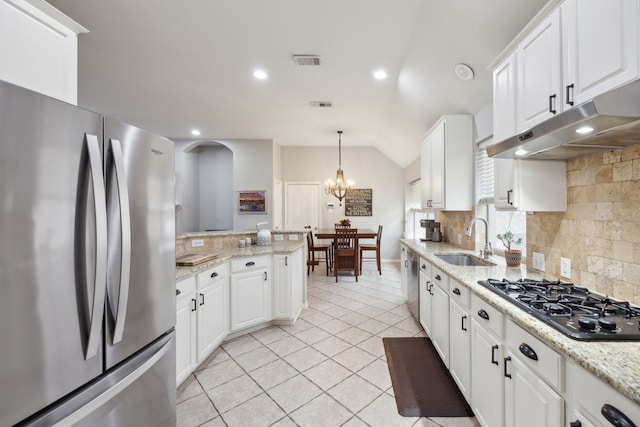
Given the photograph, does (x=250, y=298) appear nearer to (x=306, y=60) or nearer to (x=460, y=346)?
(x=460, y=346)

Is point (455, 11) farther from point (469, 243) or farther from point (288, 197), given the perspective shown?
point (288, 197)

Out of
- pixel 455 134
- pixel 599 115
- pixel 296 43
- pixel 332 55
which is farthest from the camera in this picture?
pixel 455 134

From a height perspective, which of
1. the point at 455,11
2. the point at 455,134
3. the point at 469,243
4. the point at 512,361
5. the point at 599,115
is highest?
the point at 455,11

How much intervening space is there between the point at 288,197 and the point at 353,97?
3545mm

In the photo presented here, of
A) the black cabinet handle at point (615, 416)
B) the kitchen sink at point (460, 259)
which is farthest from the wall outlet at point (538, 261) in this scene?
the black cabinet handle at point (615, 416)

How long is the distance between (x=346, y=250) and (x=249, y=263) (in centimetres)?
257

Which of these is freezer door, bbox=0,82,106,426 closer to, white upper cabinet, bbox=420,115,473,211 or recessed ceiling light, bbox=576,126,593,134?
recessed ceiling light, bbox=576,126,593,134

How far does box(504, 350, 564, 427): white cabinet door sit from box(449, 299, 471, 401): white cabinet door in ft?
1.43

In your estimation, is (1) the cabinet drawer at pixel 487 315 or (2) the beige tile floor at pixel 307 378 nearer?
(1) the cabinet drawer at pixel 487 315

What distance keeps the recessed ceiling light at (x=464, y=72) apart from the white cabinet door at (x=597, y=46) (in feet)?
3.75

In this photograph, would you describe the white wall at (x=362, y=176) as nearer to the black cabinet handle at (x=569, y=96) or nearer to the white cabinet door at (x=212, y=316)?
the white cabinet door at (x=212, y=316)

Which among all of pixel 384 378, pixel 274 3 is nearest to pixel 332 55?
pixel 274 3

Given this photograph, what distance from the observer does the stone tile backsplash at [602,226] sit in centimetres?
127

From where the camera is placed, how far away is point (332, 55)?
8.71 feet
